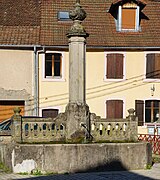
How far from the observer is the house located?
73.5ft

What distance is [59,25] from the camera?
77.9ft

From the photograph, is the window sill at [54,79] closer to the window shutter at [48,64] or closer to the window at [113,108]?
the window shutter at [48,64]

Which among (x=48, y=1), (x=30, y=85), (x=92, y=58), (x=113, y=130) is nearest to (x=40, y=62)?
(x=30, y=85)

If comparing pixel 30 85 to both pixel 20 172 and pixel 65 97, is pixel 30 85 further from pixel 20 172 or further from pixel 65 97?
pixel 20 172

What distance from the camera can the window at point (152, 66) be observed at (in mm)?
23125

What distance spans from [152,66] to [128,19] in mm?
3252

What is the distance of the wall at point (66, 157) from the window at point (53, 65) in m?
12.0

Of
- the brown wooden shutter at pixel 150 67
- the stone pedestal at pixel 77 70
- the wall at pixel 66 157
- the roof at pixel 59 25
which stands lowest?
the wall at pixel 66 157

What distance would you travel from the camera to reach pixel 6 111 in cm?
2261

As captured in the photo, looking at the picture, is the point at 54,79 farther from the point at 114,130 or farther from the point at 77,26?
the point at 114,130

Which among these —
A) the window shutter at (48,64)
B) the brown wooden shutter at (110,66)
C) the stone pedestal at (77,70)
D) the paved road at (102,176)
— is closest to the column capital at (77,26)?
the stone pedestal at (77,70)

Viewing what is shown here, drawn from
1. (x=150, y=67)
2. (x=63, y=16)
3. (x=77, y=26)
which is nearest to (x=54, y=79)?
(x=63, y=16)

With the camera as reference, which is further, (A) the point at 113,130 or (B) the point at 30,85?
(B) the point at 30,85

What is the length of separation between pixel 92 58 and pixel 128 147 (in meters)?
12.2
